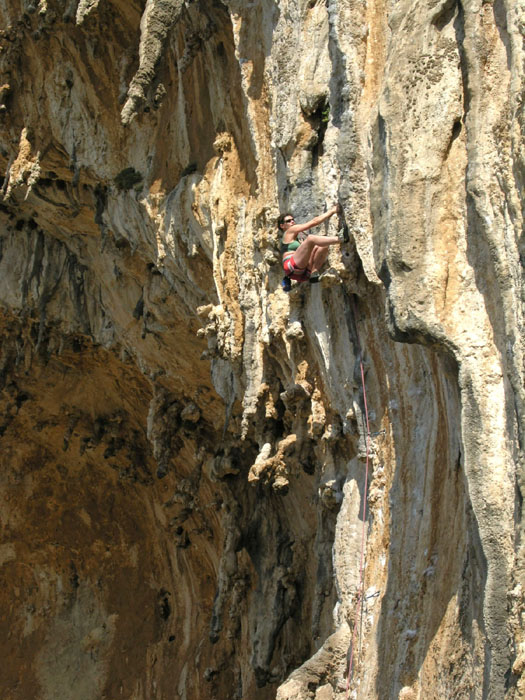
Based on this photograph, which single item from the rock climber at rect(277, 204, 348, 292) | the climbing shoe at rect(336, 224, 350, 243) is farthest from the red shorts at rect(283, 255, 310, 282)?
the climbing shoe at rect(336, 224, 350, 243)

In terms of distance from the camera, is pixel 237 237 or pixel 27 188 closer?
pixel 237 237

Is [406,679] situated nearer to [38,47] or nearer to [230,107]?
[230,107]

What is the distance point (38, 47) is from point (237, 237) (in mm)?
4549

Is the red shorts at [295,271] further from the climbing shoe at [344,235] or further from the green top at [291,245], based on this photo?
the climbing shoe at [344,235]

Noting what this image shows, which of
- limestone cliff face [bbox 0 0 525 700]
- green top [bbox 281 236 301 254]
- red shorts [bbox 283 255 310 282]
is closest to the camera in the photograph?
limestone cliff face [bbox 0 0 525 700]

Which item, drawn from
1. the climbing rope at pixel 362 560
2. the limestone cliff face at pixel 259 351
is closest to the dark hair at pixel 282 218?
the limestone cliff face at pixel 259 351

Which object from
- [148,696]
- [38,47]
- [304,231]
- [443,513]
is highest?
[38,47]

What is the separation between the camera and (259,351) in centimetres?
937

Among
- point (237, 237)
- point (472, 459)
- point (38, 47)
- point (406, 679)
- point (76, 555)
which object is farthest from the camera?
point (76, 555)

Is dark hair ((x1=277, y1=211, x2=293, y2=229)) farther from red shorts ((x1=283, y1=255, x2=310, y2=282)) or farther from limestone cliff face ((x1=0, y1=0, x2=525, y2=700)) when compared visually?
Answer: red shorts ((x1=283, y1=255, x2=310, y2=282))

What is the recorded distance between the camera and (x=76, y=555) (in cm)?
1684

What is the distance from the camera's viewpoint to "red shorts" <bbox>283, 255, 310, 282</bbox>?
7.77m

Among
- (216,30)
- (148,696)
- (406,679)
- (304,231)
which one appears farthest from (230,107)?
(148,696)

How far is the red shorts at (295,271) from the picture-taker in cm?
777
